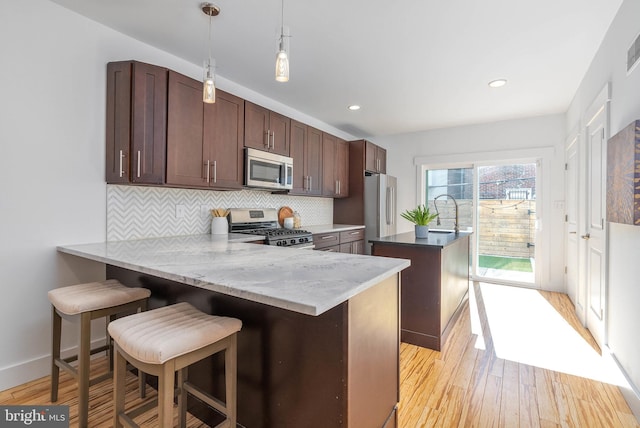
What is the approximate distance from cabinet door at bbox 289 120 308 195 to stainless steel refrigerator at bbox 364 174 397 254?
1.22 metres

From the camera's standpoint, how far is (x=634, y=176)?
64.7 inches

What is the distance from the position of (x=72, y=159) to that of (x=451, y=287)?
128 inches

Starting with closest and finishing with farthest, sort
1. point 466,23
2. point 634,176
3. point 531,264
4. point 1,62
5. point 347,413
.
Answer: point 347,413 → point 634,176 → point 1,62 → point 466,23 → point 531,264

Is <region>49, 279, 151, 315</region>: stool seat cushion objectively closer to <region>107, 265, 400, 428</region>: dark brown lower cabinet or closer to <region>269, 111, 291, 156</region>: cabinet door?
<region>107, 265, 400, 428</region>: dark brown lower cabinet

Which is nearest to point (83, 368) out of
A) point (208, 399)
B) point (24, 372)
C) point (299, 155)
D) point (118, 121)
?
point (208, 399)

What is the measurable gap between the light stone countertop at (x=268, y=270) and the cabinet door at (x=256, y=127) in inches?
58.3

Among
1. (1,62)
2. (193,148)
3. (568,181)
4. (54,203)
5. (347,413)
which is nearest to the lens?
(347,413)

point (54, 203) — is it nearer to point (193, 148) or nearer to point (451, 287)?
point (193, 148)

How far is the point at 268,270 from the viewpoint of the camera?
4.34 ft

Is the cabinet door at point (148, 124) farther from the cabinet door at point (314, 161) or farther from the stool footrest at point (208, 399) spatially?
the cabinet door at point (314, 161)

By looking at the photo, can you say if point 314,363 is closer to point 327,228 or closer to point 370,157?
point 327,228

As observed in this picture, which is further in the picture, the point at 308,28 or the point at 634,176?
the point at 308,28

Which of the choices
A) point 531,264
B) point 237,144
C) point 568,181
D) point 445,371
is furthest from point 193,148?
point 531,264

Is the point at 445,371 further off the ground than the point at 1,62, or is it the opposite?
the point at 1,62
